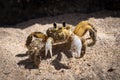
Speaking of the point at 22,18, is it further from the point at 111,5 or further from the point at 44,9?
the point at 111,5

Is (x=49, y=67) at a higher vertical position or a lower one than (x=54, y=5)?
lower

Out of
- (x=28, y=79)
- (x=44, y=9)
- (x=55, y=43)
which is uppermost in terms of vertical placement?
(x=44, y=9)

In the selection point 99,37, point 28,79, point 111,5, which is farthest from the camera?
point 111,5

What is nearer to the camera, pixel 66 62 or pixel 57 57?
pixel 66 62

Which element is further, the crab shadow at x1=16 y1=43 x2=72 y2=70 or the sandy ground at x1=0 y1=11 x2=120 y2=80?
the crab shadow at x1=16 y1=43 x2=72 y2=70

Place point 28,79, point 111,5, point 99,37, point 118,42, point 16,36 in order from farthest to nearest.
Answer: point 111,5, point 16,36, point 99,37, point 118,42, point 28,79

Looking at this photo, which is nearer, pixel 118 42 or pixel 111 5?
pixel 118 42

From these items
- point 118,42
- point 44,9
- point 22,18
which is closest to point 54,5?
point 44,9

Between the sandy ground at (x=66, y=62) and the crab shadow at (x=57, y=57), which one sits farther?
the crab shadow at (x=57, y=57)
